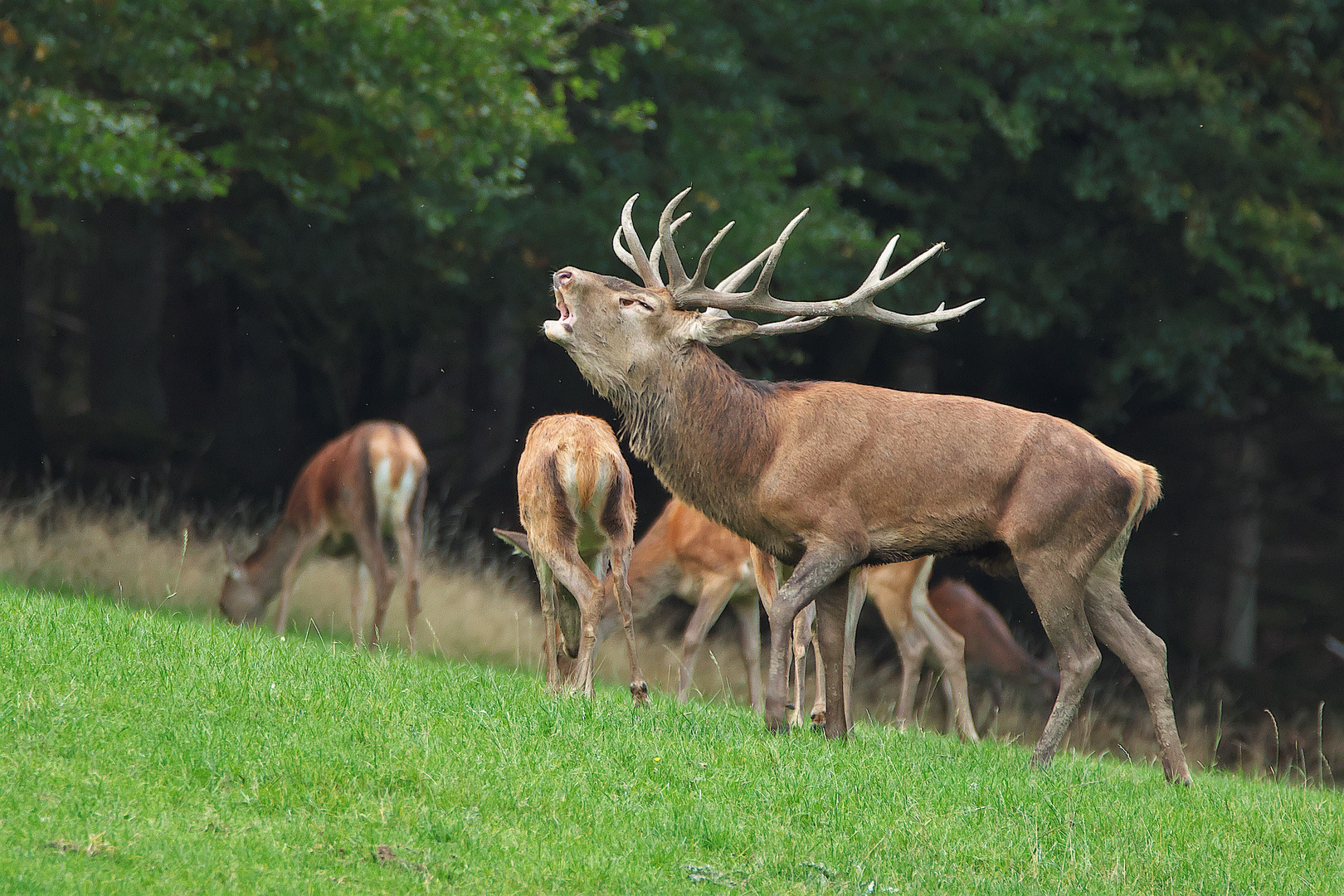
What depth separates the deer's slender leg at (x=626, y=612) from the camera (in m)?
7.84

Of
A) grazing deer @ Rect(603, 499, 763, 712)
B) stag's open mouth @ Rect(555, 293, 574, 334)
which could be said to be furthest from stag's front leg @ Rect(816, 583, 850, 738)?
grazing deer @ Rect(603, 499, 763, 712)

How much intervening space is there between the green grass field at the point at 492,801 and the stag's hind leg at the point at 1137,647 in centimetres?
37

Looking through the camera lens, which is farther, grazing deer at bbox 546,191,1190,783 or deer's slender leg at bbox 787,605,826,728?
deer's slender leg at bbox 787,605,826,728

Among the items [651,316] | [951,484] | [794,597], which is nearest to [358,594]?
[651,316]

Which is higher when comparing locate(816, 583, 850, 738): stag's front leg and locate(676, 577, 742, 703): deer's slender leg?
locate(816, 583, 850, 738): stag's front leg

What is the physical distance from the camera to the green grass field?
187 inches

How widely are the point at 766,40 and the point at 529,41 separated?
131 inches

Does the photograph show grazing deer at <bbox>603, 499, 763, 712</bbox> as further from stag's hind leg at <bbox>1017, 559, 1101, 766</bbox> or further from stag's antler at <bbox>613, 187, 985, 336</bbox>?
stag's hind leg at <bbox>1017, 559, 1101, 766</bbox>

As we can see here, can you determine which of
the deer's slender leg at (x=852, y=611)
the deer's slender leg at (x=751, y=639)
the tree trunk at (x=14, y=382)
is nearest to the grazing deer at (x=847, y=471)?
the deer's slender leg at (x=852, y=611)

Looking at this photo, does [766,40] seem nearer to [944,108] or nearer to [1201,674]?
[944,108]

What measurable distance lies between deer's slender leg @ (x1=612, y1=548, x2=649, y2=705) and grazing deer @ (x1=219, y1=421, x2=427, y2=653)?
3.61 m

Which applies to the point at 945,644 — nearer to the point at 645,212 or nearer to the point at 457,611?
the point at 457,611

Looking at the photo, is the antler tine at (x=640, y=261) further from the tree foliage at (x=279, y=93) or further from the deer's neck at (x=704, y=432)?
the tree foliage at (x=279, y=93)

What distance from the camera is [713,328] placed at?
7.62 meters
